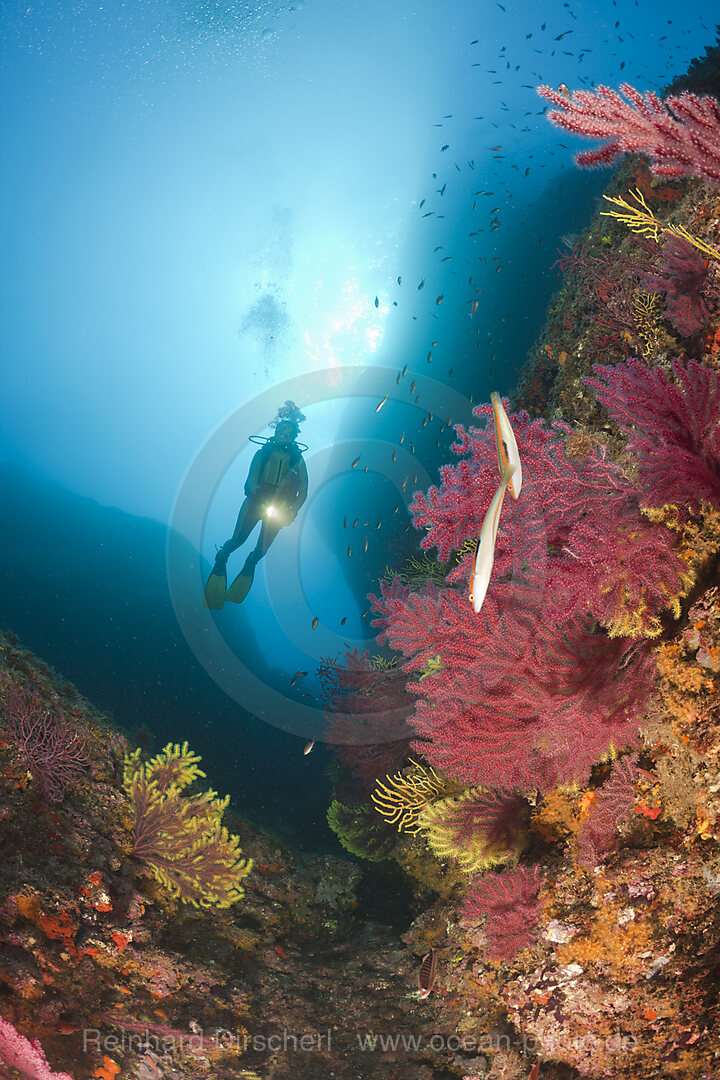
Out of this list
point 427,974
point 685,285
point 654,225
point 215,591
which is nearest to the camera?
point 427,974

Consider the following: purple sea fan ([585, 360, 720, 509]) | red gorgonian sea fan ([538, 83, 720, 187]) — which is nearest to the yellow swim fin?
purple sea fan ([585, 360, 720, 509])

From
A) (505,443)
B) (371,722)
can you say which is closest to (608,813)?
(505,443)

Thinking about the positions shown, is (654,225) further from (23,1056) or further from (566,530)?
(23,1056)

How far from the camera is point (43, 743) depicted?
3.83 metres

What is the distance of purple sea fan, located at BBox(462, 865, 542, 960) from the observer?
281cm

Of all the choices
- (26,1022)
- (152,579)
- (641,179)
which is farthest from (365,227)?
(26,1022)

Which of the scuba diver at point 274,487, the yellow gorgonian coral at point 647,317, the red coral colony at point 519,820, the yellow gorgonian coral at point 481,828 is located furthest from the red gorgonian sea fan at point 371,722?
the scuba diver at point 274,487

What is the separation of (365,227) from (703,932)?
36583mm

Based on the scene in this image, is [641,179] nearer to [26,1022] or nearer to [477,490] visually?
[477,490]

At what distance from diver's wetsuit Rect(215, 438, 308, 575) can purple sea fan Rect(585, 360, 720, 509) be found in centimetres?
1045

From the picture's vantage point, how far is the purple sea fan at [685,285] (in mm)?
3223

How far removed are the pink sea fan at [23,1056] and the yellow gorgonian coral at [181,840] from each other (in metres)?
1.29

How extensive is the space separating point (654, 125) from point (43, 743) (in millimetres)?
5161

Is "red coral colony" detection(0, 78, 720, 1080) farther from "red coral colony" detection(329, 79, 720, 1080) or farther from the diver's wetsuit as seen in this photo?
the diver's wetsuit
